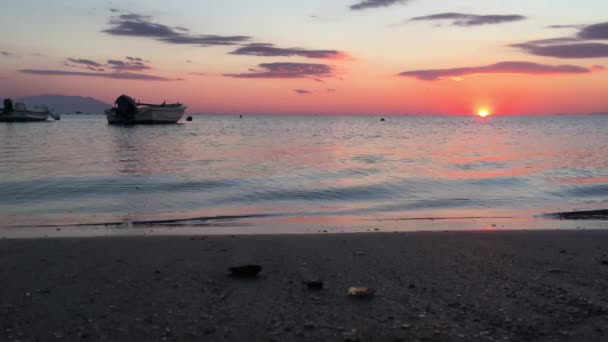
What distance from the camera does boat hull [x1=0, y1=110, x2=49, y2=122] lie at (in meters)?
91.3

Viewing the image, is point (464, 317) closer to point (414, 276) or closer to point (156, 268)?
point (414, 276)

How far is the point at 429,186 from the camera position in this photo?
1658cm

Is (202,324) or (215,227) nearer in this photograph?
(202,324)

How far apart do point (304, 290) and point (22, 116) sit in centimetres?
10532

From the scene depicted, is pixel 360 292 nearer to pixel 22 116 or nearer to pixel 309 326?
pixel 309 326

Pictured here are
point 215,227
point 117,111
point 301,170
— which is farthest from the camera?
point 117,111

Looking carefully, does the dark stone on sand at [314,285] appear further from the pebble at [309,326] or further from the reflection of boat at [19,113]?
the reflection of boat at [19,113]

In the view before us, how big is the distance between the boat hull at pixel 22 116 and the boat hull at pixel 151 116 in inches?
712

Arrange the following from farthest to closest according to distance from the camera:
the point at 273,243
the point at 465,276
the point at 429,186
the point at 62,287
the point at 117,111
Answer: the point at 117,111, the point at 429,186, the point at 273,243, the point at 465,276, the point at 62,287

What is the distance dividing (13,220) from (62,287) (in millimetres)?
6682

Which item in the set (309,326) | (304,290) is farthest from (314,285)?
(309,326)

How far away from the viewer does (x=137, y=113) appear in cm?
8438

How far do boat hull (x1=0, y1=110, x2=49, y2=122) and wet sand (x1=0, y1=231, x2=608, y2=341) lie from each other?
9878cm

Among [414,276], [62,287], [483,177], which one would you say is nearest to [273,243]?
[414,276]
